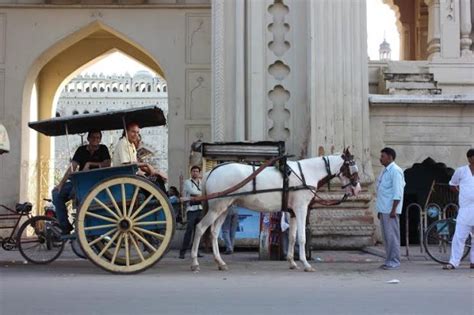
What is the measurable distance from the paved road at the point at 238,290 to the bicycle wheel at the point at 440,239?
45 centimetres

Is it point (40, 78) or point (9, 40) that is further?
point (40, 78)

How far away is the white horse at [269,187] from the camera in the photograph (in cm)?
976

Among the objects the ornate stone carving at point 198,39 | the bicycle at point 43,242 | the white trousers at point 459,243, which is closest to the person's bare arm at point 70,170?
the bicycle at point 43,242

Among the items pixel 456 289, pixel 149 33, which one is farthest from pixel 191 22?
pixel 456 289

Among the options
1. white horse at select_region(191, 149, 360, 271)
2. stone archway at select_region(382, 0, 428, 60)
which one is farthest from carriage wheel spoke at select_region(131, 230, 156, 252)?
stone archway at select_region(382, 0, 428, 60)

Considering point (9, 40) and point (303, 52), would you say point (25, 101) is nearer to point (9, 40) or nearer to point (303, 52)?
point (9, 40)

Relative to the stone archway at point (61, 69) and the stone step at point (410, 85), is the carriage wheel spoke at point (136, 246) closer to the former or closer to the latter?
the stone step at point (410, 85)

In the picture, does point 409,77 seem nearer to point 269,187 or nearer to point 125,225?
point 269,187

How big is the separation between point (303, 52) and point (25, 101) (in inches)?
248

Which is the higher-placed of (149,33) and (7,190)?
(149,33)

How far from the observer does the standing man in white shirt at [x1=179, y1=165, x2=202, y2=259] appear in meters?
11.8

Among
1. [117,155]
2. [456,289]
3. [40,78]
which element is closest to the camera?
[456,289]

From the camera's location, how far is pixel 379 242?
44.1 ft

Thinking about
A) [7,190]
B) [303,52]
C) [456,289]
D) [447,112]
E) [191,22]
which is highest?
[191,22]
